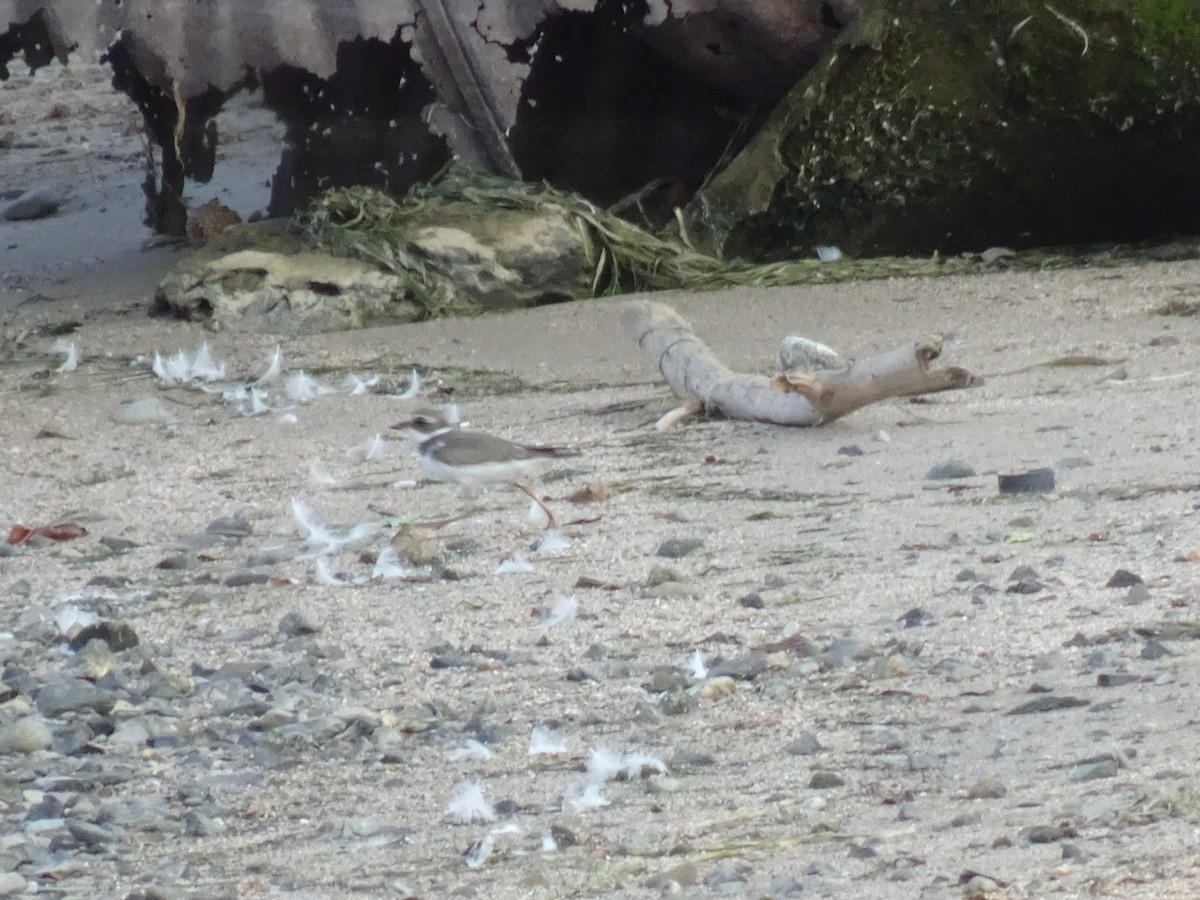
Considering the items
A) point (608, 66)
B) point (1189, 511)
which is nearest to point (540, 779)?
point (1189, 511)

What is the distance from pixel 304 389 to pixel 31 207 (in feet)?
14.9

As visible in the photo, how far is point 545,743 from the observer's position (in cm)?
289

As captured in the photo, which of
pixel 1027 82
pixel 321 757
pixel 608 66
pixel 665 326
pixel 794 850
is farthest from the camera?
pixel 608 66

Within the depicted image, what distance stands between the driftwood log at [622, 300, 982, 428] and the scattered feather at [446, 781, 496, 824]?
211 cm

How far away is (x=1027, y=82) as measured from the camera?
716cm

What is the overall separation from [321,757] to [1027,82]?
5.07m

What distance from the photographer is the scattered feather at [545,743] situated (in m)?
2.86

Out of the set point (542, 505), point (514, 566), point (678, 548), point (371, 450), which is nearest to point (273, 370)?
point (371, 450)

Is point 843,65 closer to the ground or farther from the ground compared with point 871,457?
farther from the ground

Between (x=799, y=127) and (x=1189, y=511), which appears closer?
(x=1189, y=511)

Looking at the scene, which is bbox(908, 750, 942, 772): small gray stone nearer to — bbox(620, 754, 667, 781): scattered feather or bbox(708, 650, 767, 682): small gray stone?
bbox(620, 754, 667, 781): scattered feather

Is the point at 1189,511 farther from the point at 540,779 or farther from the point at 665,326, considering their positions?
the point at 665,326

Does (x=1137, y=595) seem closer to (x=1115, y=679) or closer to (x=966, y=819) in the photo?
(x=1115, y=679)

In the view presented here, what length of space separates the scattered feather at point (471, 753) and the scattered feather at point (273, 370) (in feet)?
10.4
